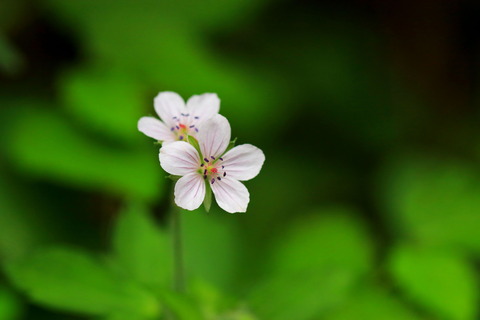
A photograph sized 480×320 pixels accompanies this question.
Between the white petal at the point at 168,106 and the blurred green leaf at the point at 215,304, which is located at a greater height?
the white petal at the point at 168,106

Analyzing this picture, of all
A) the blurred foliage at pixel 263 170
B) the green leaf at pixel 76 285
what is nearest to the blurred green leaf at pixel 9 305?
the blurred foliage at pixel 263 170

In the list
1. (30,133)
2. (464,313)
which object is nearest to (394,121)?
(464,313)

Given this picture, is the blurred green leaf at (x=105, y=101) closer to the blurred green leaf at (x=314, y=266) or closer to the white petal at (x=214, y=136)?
the blurred green leaf at (x=314, y=266)

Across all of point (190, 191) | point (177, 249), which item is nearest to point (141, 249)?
point (177, 249)

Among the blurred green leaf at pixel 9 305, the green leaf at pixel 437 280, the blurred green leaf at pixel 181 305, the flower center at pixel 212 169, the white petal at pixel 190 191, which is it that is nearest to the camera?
the white petal at pixel 190 191

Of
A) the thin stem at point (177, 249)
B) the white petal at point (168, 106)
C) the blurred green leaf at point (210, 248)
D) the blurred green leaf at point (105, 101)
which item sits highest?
the blurred green leaf at point (105, 101)

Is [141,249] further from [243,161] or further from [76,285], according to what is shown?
[243,161]
